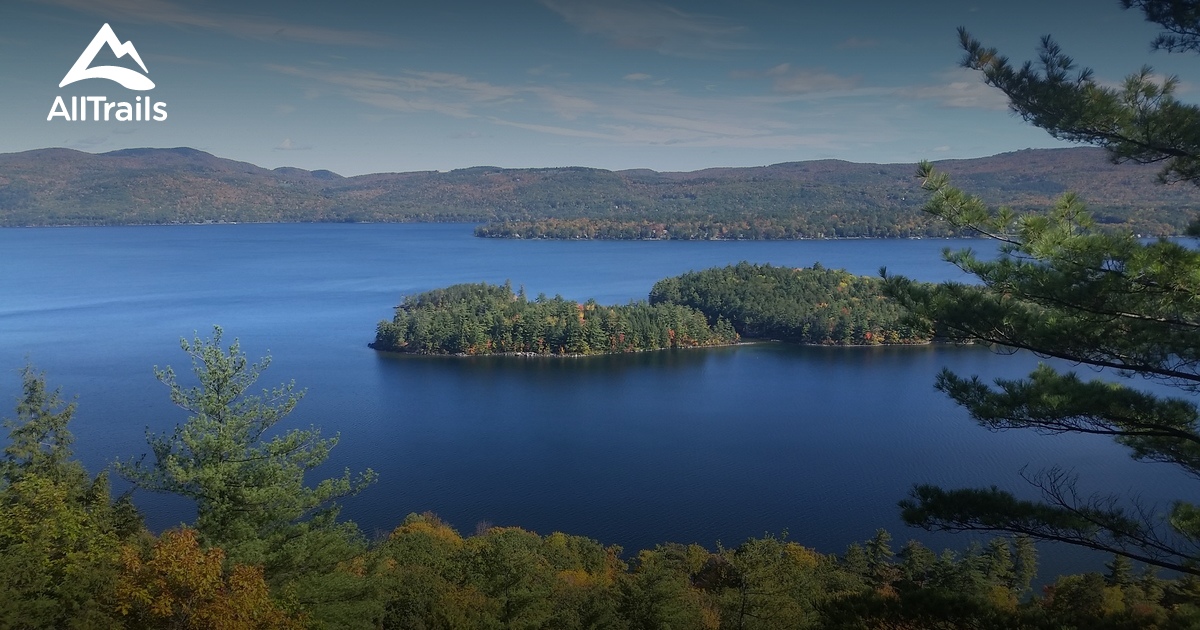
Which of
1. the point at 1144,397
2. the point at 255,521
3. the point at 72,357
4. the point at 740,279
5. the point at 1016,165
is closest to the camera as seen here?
the point at 1144,397

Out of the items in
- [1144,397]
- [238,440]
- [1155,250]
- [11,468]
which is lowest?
[11,468]

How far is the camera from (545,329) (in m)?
35.4

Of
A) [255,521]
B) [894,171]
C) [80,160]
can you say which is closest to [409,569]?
[255,521]

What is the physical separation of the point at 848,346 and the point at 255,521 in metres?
33.9

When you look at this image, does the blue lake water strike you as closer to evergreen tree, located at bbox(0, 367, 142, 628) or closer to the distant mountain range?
evergreen tree, located at bbox(0, 367, 142, 628)

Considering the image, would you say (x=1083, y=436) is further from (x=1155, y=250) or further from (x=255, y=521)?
(x=255, y=521)

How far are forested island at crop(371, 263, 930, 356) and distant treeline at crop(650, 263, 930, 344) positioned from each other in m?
0.05

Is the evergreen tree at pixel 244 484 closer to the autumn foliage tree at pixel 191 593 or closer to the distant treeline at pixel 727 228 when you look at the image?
the autumn foliage tree at pixel 191 593

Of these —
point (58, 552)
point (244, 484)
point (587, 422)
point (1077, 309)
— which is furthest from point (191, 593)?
point (587, 422)

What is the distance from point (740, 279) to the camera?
146 feet

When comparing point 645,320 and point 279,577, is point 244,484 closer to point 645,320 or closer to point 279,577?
point 279,577

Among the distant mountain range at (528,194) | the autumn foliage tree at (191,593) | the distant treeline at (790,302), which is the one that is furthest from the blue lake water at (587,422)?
the distant mountain range at (528,194)

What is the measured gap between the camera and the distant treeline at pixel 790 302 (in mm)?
37125

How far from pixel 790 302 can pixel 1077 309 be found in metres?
36.8
